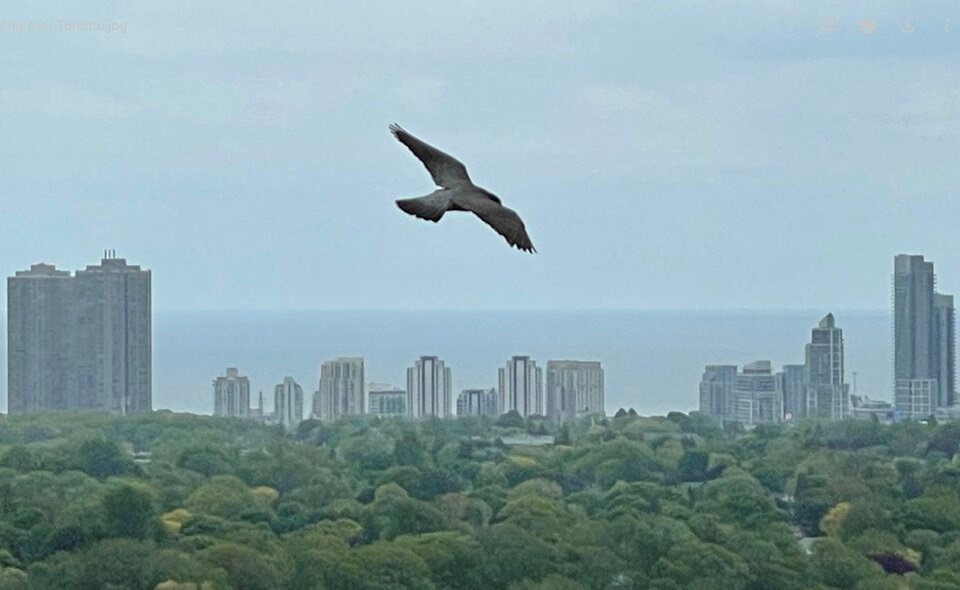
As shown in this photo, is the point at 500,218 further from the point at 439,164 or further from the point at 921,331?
the point at 921,331

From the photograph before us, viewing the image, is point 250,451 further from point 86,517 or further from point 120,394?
point 120,394

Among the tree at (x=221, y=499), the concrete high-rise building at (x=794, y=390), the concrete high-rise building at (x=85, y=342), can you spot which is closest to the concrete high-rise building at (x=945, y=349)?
the concrete high-rise building at (x=794, y=390)

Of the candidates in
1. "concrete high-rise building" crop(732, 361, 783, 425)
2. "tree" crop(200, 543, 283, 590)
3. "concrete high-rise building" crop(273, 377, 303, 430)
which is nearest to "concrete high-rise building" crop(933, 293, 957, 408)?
"concrete high-rise building" crop(732, 361, 783, 425)

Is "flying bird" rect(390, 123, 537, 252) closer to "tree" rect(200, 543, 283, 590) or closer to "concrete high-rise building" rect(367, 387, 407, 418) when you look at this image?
"tree" rect(200, 543, 283, 590)

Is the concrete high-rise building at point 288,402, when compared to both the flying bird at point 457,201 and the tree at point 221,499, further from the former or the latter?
the flying bird at point 457,201

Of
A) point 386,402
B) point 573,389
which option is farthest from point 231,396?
point 573,389

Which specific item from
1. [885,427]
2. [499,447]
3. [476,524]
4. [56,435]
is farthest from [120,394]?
[476,524]
